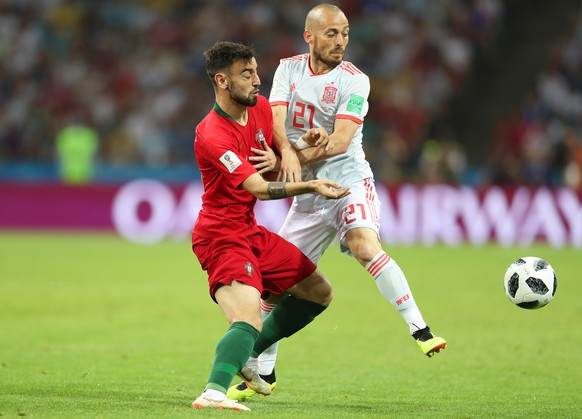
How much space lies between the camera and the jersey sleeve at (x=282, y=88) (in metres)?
7.51

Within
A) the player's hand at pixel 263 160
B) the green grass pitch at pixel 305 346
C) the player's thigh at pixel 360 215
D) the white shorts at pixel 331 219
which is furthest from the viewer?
the white shorts at pixel 331 219

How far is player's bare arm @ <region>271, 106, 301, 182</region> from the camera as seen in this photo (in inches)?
271

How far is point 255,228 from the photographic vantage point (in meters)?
6.79

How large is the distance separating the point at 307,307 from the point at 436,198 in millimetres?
12971

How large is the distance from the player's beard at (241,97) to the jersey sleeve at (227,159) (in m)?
0.23

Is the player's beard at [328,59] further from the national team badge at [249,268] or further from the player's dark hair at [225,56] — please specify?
the national team badge at [249,268]

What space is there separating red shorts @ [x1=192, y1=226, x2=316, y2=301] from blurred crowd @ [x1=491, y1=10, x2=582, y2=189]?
1508 cm

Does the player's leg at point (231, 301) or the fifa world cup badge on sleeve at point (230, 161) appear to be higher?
the fifa world cup badge on sleeve at point (230, 161)

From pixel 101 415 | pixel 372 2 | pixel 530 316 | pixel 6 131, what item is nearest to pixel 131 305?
pixel 530 316

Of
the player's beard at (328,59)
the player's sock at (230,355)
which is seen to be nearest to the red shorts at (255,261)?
the player's sock at (230,355)

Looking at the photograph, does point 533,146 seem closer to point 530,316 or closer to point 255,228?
point 530,316

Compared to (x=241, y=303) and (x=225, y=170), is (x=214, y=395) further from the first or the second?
(x=225, y=170)

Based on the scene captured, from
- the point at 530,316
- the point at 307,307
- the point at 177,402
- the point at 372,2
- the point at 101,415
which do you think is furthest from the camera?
the point at 372,2

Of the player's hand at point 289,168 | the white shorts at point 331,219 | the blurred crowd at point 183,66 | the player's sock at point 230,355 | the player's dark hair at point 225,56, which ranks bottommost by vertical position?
the player's sock at point 230,355
